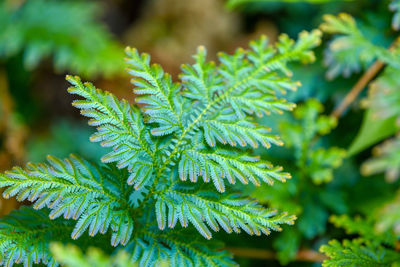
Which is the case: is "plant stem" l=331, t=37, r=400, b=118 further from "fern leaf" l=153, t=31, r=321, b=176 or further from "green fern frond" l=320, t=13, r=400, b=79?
"fern leaf" l=153, t=31, r=321, b=176

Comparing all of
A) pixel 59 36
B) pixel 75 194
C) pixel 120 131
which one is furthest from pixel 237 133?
pixel 59 36

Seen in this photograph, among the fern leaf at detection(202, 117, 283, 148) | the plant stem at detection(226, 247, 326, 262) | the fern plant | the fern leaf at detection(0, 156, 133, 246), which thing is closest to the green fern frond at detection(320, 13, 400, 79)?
the fern plant

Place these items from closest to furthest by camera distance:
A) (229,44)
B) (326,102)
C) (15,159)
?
1. (326,102)
2. (15,159)
3. (229,44)

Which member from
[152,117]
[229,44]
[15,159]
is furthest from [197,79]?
[229,44]

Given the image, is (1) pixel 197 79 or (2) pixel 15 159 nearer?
(1) pixel 197 79

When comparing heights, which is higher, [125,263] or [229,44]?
[229,44]

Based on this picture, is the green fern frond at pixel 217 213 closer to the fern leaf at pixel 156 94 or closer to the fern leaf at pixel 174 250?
the fern leaf at pixel 174 250

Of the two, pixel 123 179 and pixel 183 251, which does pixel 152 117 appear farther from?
pixel 183 251
